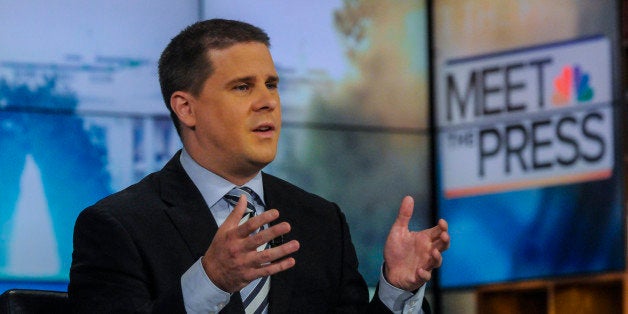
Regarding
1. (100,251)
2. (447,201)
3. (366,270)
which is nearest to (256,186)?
Answer: (100,251)

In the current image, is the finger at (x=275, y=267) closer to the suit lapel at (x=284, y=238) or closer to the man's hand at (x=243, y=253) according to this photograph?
the man's hand at (x=243, y=253)

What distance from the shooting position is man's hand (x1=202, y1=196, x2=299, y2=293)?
67.4 inches

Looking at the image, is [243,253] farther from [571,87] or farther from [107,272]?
[571,87]

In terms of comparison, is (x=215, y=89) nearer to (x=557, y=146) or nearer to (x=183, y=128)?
(x=183, y=128)

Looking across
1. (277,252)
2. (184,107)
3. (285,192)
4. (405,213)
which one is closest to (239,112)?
(184,107)

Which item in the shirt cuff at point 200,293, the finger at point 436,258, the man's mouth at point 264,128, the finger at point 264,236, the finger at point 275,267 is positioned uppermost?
the man's mouth at point 264,128

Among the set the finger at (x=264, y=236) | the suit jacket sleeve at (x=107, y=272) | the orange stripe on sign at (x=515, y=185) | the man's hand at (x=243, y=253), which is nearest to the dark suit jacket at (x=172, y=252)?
the suit jacket sleeve at (x=107, y=272)

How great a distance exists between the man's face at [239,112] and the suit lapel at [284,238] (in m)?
0.10

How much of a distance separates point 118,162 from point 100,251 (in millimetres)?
2200

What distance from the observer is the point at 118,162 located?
165 inches

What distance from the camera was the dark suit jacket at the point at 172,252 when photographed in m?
1.99

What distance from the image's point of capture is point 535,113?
16.4 ft

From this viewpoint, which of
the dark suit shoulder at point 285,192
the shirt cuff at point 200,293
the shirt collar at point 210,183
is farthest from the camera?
the dark suit shoulder at point 285,192

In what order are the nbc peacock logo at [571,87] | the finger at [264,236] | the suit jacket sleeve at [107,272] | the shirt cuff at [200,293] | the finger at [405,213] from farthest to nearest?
the nbc peacock logo at [571,87], the finger at [405,213], the suit jacket sleeve at [107,272], the shirt cuff at [200,293], the finger at [264,236]
